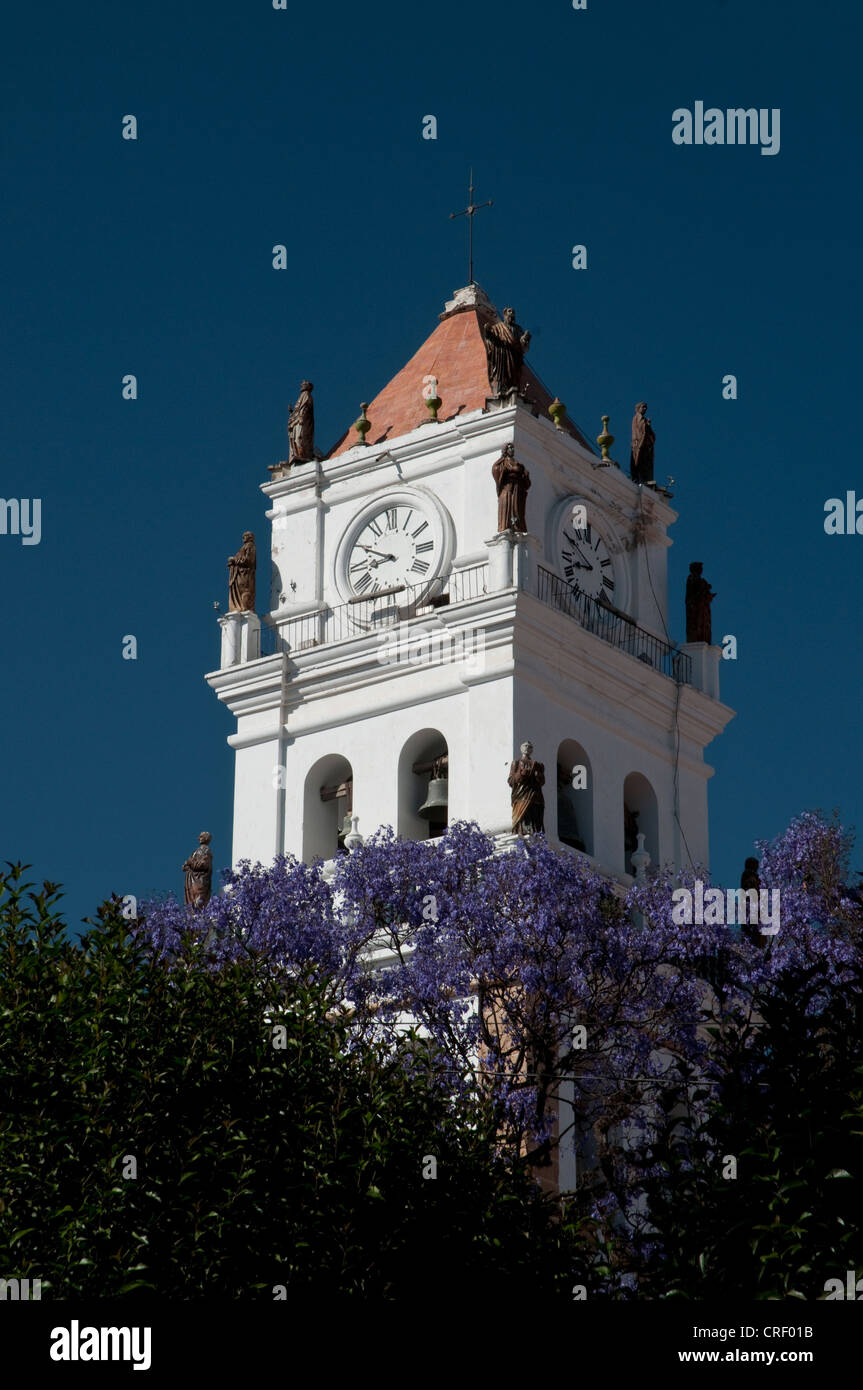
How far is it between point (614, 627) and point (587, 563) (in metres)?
1.15

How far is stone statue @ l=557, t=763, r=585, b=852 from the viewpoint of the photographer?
4834 centimetres

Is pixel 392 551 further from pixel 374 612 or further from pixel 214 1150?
pixel 214 1150

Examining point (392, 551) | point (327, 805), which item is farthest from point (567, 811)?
point (392, 551)

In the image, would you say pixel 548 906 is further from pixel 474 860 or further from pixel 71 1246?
pixel 71 1246

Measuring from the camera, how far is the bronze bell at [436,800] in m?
48.0

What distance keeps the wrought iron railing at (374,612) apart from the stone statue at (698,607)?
16.9 ft

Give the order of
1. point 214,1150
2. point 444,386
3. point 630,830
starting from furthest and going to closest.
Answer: point 444,386
point 630,830
point 214,1150

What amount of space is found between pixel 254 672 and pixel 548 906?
35.9 ft

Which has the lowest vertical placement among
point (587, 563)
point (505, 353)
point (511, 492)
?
point (587, 563)

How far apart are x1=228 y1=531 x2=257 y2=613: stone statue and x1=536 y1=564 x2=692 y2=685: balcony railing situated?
5.40 metres

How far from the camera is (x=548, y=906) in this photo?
136 ft

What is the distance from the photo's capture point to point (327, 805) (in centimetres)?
5016
